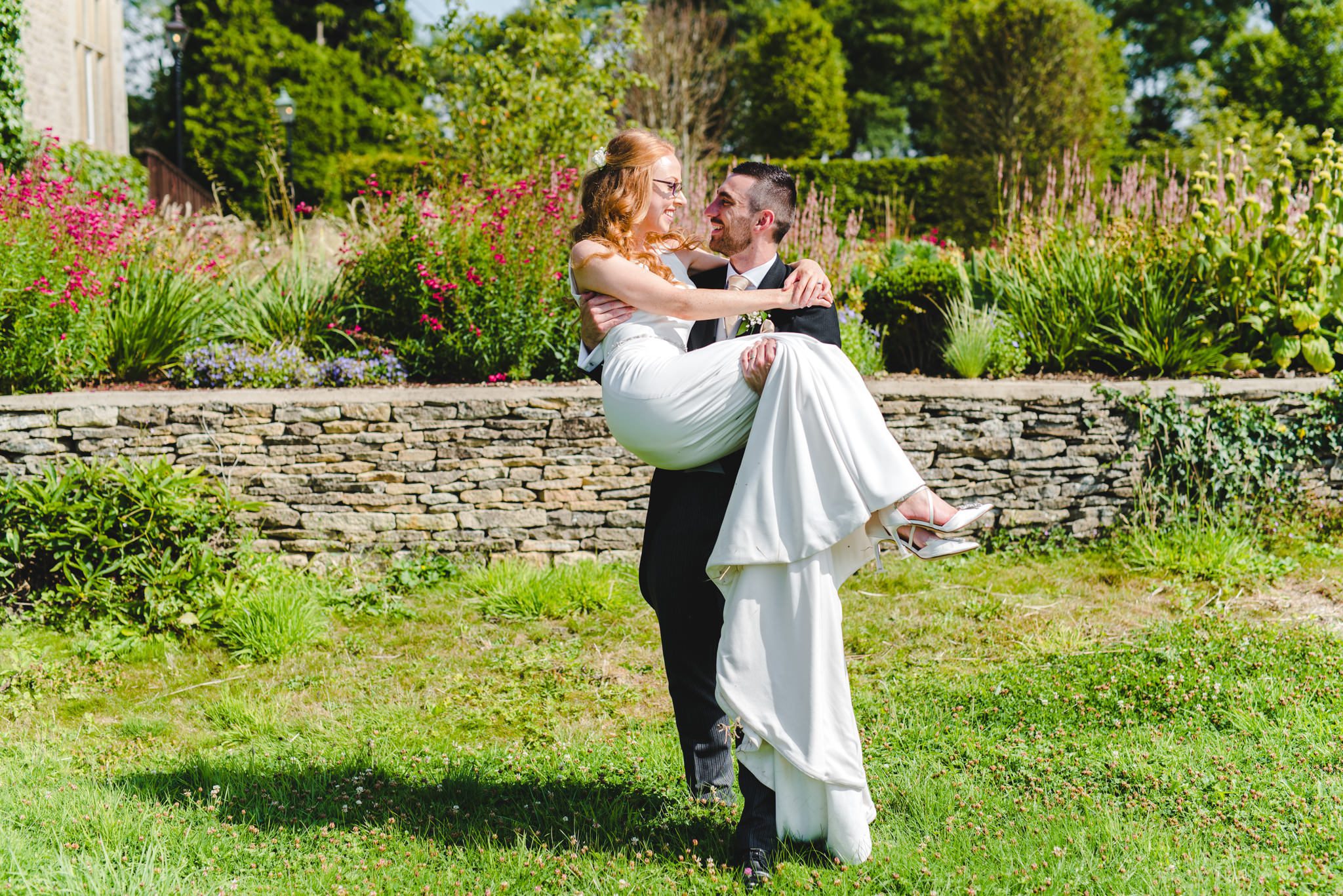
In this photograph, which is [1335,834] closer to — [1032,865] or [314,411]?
[1032,865]

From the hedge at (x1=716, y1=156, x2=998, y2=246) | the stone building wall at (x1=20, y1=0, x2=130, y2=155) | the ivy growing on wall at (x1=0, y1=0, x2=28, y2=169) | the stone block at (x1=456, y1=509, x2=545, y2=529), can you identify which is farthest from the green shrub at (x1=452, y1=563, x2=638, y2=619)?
the hedge at (x1=716, y1=156, x2=998, y2=246)

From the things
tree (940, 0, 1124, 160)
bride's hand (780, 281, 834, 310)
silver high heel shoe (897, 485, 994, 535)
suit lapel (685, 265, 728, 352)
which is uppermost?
tree (940, 0, 1124, 160)

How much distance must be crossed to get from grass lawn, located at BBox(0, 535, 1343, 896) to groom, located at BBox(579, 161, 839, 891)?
0.14m

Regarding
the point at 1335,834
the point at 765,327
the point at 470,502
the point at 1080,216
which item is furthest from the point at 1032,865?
the point at 1080,216

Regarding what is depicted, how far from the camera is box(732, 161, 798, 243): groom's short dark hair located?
263 cm

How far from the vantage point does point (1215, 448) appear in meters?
5.71

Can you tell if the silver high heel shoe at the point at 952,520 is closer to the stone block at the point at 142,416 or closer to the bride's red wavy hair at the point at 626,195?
the bride's red wavy hair at the point at 626,195

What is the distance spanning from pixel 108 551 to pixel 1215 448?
5.76 m

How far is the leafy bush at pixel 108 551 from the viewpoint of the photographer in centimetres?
475

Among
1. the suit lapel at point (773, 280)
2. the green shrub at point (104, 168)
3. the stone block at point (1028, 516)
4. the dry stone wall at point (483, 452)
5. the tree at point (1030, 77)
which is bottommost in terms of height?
the stone block at point (1028, 516)

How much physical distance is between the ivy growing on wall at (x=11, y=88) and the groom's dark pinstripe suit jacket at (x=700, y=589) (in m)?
10.3

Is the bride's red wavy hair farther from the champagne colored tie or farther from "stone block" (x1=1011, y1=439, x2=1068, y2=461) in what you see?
"stone block" (x1=1011, y1=439, x2=1068, y2=461)

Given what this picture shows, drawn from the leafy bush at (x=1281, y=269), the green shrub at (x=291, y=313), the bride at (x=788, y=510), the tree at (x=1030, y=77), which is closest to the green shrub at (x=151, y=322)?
the green shrub at (x=291, y=313)

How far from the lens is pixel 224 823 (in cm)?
291
